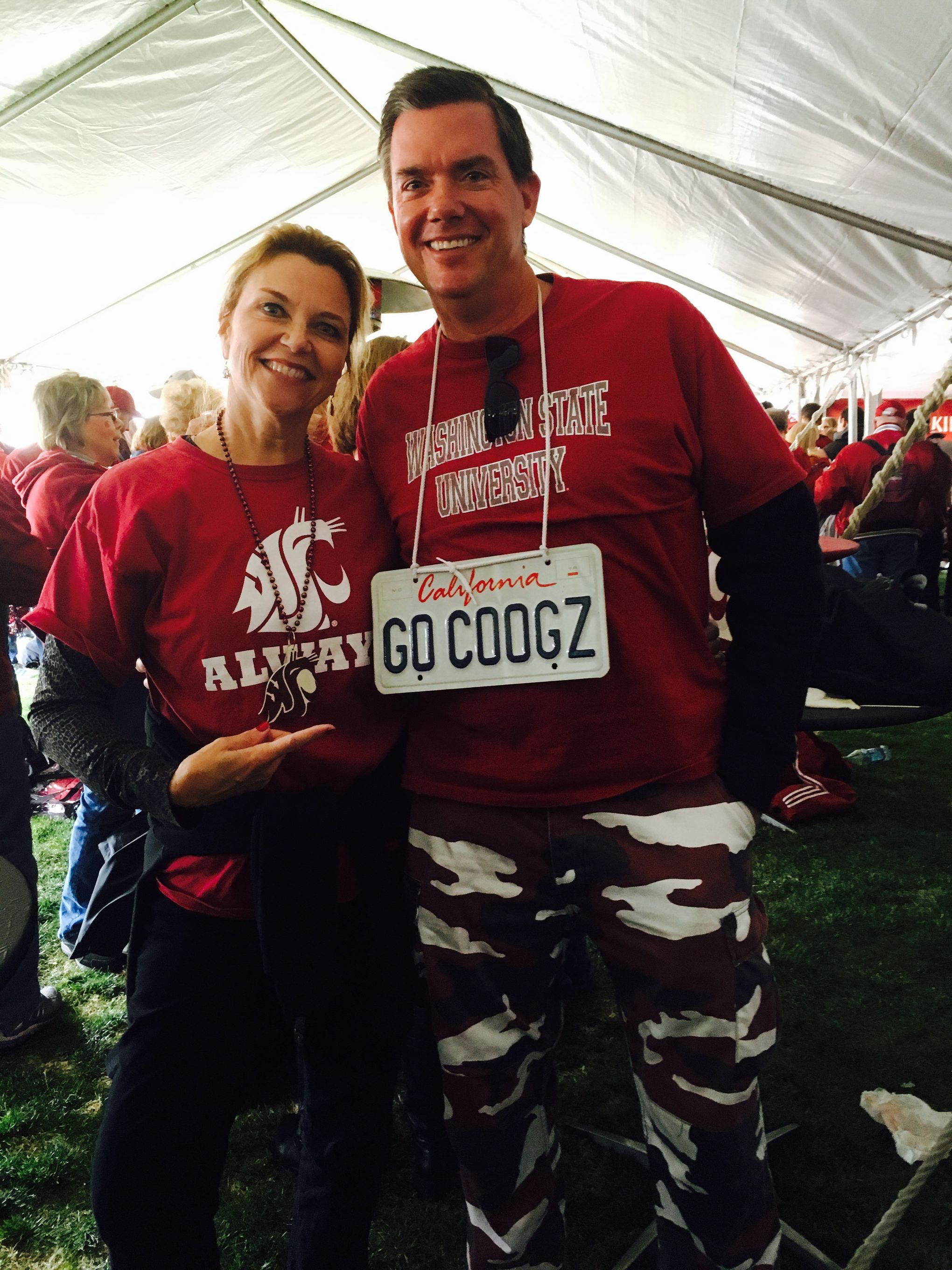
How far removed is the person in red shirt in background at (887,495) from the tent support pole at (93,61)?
4806 millimetres

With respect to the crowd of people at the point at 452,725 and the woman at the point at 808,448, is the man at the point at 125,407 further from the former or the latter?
the woman at the point at 808,448

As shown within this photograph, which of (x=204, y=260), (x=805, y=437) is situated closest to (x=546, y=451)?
(x=805, y=437)

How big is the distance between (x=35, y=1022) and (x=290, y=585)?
2.10 meters

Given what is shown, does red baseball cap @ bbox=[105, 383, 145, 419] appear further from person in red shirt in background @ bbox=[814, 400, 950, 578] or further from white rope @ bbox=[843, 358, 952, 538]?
person in red shirt in background @ bbox=[814, 400, 950, 578]

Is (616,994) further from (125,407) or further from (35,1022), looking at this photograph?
(125,407)

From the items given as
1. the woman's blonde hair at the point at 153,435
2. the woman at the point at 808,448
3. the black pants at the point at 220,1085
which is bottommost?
the black pants at the point at 220,1085

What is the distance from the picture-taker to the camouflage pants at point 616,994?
1.08 m

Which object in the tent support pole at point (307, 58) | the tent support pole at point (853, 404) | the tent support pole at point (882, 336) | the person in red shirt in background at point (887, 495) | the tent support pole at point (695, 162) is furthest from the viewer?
the tent support pole at point (853, 404)

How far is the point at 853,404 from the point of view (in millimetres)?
8445

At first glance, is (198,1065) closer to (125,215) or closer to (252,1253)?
(252,1253)

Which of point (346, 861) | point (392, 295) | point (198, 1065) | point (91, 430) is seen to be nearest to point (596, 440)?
point (346, 861)

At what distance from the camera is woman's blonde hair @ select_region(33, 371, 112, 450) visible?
280 centimetres

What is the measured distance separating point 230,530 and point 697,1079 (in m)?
1.04

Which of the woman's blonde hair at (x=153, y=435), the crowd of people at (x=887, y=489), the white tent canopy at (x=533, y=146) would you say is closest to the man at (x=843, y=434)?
the white tent canopy at (x=533, y=146)
